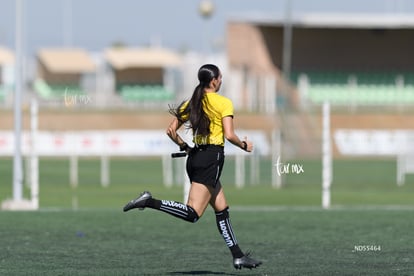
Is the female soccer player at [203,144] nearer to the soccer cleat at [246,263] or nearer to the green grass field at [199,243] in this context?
the soccer cleat at [246,263]

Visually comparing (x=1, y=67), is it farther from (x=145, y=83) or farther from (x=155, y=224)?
(x=155, y=224)

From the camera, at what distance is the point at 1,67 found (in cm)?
7450

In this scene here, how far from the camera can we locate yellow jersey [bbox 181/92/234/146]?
38.1 ft

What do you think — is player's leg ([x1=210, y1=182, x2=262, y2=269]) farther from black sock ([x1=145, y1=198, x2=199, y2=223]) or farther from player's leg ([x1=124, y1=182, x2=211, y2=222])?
black sock ([x1=145, y1=198, x2=199, y2=223])

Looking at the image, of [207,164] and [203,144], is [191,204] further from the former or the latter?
[203,144]

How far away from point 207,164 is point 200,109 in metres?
0.54

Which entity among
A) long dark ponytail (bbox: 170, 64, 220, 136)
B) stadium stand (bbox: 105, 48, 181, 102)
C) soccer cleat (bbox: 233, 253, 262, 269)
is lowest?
soccer cleat (bbox: 233, 253, 262, 269)

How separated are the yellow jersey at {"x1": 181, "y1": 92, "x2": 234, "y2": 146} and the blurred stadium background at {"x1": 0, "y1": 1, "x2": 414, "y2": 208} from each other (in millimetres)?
12446

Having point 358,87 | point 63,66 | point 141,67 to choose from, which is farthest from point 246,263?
point 141,67

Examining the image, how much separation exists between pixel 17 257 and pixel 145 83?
58.8 meters

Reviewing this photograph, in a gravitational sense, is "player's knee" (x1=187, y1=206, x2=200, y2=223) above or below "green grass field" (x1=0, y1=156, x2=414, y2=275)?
above

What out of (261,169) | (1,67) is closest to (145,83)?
(1,67)

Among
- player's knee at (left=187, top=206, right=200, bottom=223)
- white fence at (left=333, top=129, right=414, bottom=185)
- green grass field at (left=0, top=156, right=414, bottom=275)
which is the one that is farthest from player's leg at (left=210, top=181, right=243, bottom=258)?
white fence at (left=333, top=129, right=414, bottom=185)

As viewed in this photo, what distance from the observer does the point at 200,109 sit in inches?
458
